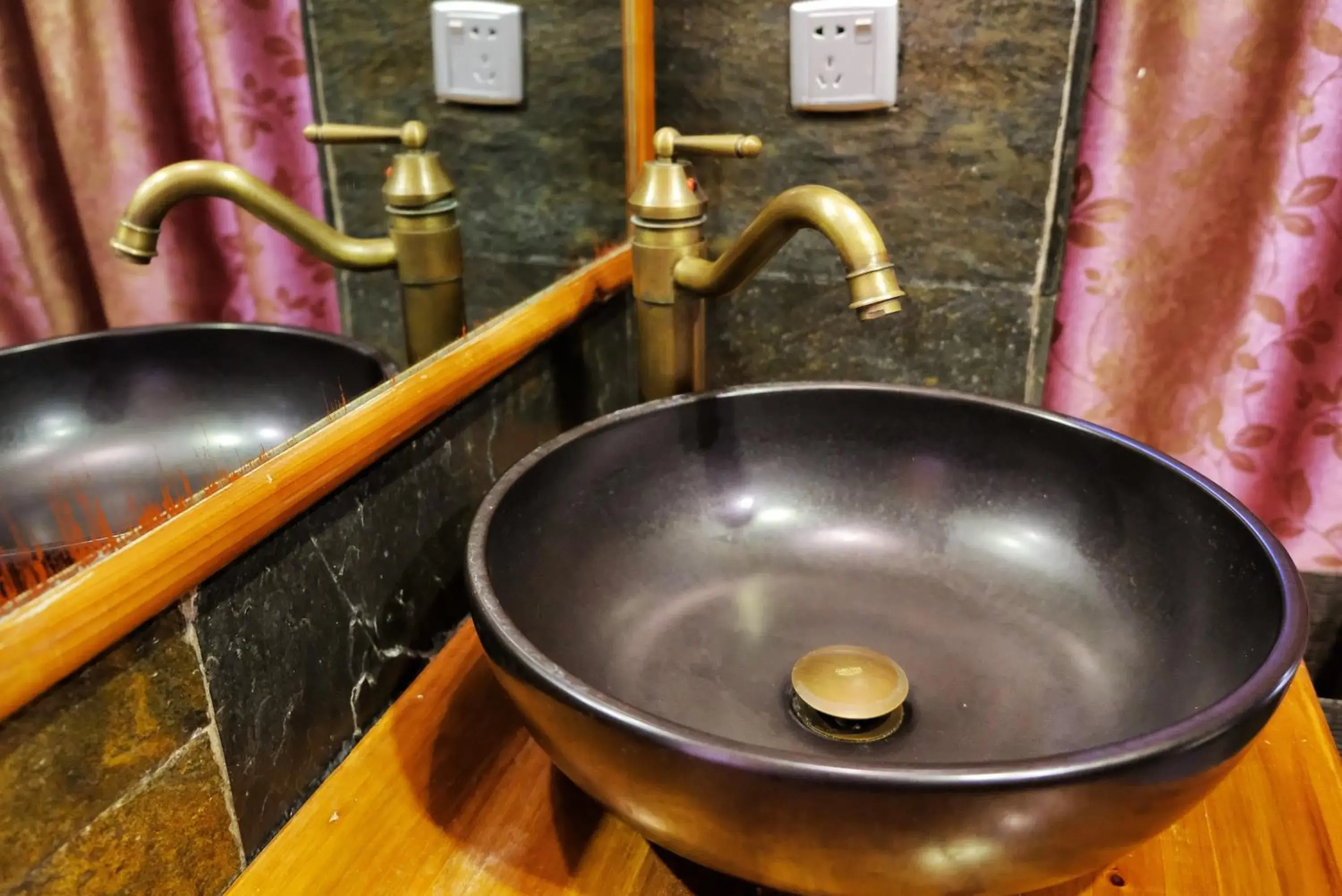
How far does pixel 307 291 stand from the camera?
0.72 meters

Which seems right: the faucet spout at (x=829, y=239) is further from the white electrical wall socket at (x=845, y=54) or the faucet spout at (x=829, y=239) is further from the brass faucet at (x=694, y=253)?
the white electrical wall socket at (x=845, y=54)

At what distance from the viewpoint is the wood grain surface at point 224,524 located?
0.41 m

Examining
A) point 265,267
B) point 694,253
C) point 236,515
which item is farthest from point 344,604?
point 694,253

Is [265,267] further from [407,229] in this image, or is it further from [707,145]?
[707,145]

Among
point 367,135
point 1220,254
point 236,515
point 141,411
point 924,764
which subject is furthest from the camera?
point 1220,254

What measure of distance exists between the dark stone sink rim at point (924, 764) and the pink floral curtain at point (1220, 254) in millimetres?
506

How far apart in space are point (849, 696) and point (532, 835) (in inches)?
8.5

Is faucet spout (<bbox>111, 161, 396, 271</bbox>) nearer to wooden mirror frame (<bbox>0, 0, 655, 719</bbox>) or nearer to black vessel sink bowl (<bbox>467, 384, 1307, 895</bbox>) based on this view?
wooden mirror frame (<bbox>0, 0, 655, 719</bbox>)

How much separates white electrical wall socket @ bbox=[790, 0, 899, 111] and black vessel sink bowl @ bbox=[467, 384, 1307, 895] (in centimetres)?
29

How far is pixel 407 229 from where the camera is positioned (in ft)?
2.46

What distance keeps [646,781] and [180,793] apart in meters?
0.26

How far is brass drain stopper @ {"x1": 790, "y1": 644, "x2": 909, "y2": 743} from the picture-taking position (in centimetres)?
62

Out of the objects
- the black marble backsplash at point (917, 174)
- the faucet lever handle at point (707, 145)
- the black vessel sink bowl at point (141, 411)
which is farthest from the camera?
the black marble backsplash at point (917, 174)

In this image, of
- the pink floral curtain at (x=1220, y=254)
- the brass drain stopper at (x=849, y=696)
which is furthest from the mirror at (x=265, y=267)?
the pink floral curtain at (x=1220, y=254)
